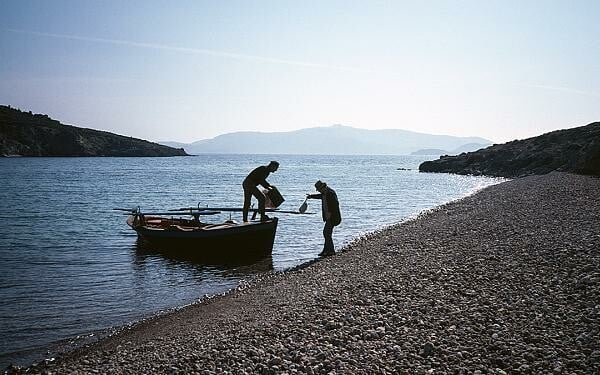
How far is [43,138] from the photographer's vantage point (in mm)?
168250

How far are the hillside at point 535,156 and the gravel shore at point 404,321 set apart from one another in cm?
4345

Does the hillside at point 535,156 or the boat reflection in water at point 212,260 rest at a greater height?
the hillside at point 535,156

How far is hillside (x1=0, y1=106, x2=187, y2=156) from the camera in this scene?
15975 cm

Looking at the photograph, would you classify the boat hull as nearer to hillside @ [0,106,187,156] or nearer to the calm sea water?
the calm sea water

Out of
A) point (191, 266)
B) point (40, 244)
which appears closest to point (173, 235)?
point (191, 266)

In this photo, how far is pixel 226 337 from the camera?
870 cm

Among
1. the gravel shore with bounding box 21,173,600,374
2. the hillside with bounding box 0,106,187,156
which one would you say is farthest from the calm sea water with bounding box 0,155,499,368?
the hillside with bounding box 0,106,187,156

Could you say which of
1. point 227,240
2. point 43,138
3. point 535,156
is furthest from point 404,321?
point 43,138

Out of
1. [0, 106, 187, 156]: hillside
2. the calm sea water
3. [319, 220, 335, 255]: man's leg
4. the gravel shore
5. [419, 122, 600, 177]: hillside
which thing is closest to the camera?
the gravel shore

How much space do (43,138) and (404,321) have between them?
613 ft

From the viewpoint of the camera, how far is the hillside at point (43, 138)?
160 metres

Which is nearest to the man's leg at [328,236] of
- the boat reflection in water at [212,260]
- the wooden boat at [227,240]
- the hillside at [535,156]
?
the boat reflection in water at [212,260]

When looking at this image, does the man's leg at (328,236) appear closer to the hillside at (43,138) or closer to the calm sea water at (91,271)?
the calm sea water at (91,271)

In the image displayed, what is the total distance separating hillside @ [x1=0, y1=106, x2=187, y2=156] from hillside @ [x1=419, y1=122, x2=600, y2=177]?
456 feet
